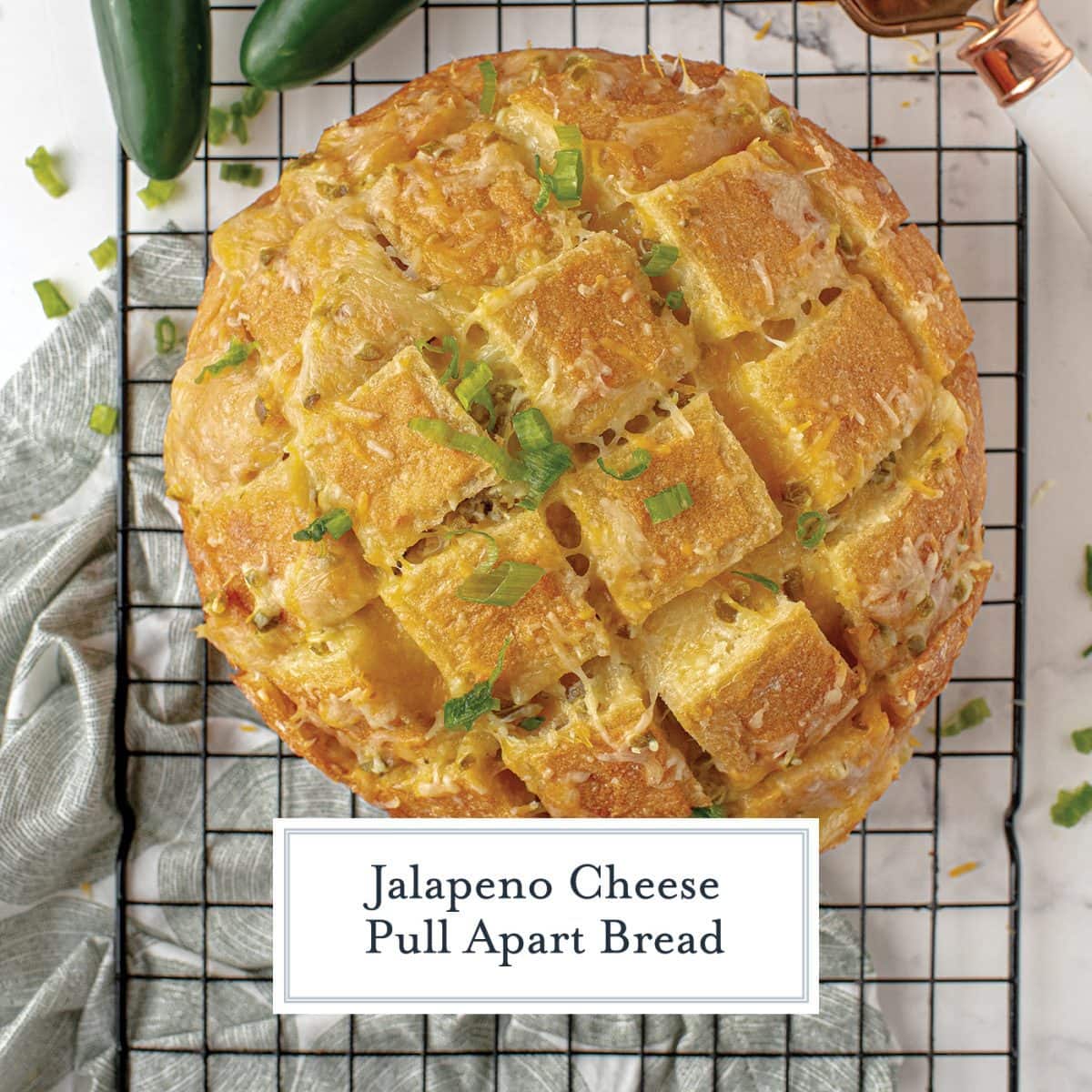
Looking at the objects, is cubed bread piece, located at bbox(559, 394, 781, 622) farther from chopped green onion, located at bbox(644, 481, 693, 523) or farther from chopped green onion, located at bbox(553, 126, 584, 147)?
chopped green onion, located at bbox(553, 126, 584, 147)

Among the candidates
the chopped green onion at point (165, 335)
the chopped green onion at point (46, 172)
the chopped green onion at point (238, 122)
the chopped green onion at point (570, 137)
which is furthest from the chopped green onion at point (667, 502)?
the chopped green onion at point (46, 172)

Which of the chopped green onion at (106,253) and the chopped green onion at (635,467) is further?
the chopped green onion at (106,253)

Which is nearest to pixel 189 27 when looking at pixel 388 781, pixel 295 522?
pixel 295 522

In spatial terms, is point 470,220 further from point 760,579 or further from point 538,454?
point 760,579

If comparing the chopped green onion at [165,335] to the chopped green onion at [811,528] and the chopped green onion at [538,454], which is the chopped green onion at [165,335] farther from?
the chopped green onion at [811,528]

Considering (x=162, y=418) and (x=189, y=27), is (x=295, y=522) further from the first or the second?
(x=189, y=27)
